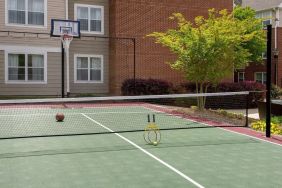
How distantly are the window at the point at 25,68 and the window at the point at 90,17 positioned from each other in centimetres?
397

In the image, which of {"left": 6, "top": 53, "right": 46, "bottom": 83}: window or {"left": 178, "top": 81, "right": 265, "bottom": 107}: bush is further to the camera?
{"left": 178, "top": 81, "right": 265, "bottom": 107}: bush

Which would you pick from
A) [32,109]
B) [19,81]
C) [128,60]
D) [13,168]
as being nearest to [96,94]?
[128,60]

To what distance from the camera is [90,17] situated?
29359 mm

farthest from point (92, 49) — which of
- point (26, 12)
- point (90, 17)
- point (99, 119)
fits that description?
point (99, 119)

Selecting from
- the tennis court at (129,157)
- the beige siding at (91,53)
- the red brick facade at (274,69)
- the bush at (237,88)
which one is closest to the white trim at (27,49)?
the beige siding at (91,53)

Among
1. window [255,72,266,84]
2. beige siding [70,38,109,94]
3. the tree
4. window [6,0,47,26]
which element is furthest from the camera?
window [255,72,266,84]

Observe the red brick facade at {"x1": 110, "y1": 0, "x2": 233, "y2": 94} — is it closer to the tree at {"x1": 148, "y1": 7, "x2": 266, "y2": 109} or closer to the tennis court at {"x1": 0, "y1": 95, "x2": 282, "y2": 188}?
the tree at {"x1": 148, "y1": 7, "x2": 266, "y2": 109}

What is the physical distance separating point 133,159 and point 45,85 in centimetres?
1863

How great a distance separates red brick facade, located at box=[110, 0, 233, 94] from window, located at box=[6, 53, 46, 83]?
5.03 meters

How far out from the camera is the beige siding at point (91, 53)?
28.6 m

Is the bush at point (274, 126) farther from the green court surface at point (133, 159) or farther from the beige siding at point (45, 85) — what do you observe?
the beige siding at point (45, 85)

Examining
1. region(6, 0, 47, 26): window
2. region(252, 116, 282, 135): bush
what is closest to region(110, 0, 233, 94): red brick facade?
region(6, 0, 47, 26): window

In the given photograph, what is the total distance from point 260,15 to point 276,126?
3651cm

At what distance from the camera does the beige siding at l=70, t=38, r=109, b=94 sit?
93.7ft
